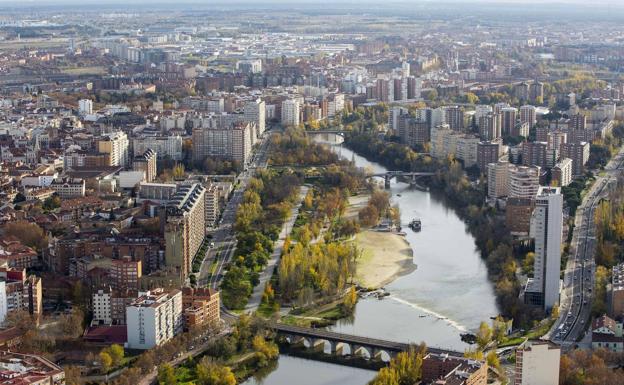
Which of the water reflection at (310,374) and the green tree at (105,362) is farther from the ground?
the green tree at (105,362)

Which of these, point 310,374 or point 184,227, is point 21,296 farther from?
point 310,374

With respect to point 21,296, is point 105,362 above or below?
below

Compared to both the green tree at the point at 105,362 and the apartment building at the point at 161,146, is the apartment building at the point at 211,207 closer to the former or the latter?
the apartment building at the point at 161,146

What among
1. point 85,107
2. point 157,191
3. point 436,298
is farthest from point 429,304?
point 85,107

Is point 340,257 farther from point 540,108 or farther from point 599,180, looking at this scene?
point 540,108

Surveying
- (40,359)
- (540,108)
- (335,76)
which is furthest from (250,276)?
(335,76)

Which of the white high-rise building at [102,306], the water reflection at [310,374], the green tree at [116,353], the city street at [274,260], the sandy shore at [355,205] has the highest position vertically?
the white high-rise building at [102,306]

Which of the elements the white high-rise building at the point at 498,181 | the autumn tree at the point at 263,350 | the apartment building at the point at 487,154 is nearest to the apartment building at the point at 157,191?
the white high-rise building at the point at 498,181
